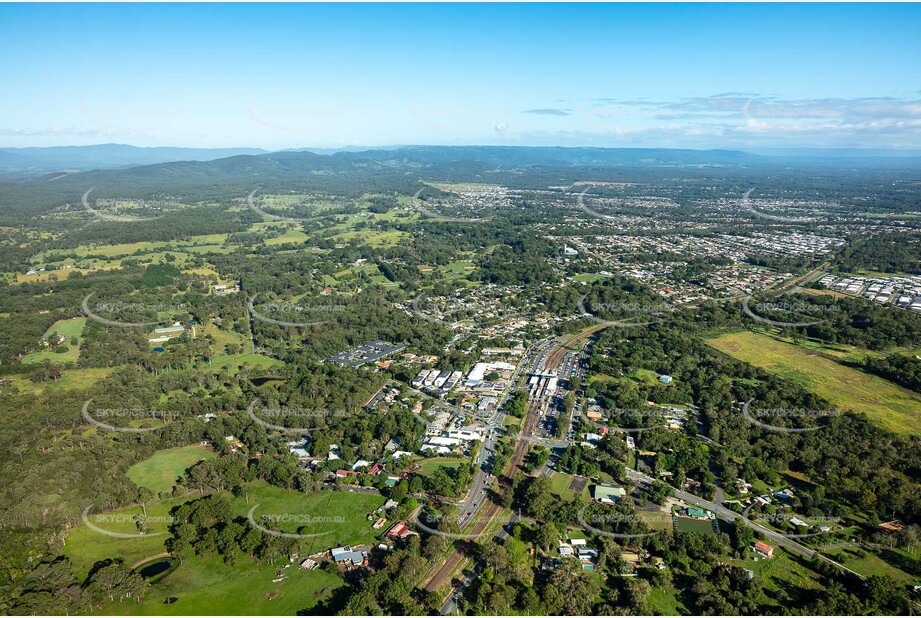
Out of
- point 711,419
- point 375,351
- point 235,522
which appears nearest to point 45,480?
point 235,522

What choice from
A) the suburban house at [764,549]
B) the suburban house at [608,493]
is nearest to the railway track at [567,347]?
the suburban house at [608,493]

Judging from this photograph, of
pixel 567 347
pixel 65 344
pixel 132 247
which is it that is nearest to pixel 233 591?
pixel 567 347

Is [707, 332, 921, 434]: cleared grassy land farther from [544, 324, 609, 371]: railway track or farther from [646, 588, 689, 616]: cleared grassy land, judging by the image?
[646, 588, 689, 616]: cleared grassy land

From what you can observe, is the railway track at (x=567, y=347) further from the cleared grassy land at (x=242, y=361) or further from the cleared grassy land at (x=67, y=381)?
the cleared grassy land at (x=67, y=381)

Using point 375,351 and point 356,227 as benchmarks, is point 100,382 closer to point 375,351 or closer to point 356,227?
point 375,351

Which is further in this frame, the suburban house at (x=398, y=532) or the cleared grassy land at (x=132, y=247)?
the cleared grassy land at (x=132, y=247)

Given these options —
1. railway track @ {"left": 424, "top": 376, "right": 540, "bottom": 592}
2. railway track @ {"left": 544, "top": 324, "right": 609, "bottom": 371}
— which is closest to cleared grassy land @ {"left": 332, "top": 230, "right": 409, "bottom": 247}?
railway track @ {"left": 544, "top": 324, "right": 609, "bottom": 371}
